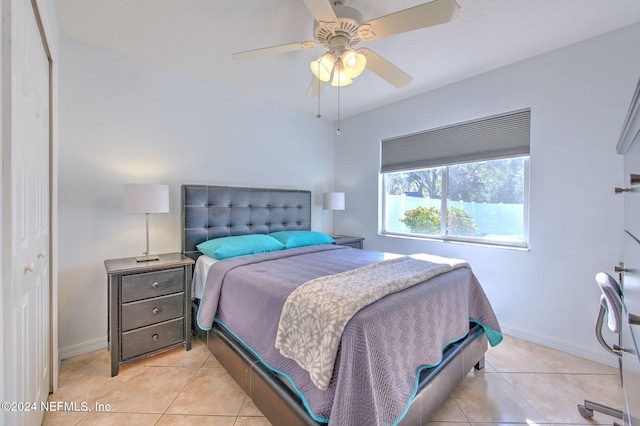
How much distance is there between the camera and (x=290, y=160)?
349 centimetres

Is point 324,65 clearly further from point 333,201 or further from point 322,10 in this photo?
point 333,201

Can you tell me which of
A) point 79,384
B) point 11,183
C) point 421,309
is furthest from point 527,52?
point 79,384

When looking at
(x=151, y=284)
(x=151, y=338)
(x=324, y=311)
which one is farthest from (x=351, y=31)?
(x=151, y=338)

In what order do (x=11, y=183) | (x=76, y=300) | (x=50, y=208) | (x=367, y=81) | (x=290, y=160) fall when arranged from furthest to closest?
(x=290, y=160) < (x=367, y=81) < (x=76, y=300) < (x=50, y=208) < (x=11, y=183)

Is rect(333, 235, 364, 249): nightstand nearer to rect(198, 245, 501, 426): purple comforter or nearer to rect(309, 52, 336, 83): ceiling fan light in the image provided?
rect(198, 245, 501, 426): purple comforter

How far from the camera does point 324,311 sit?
117cm

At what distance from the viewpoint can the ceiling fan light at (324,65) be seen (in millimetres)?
1663

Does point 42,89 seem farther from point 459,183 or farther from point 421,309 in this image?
point 459,183

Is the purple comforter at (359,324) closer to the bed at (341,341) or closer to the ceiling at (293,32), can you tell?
the bed at (341,341)

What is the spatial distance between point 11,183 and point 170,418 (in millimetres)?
1385

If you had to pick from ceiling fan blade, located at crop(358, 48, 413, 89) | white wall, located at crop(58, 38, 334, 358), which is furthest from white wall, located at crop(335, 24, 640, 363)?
white wall, located at crop(58, 38, 334, 358)

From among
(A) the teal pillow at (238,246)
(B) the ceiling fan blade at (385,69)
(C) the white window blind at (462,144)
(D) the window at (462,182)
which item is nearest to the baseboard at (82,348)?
(A) the teal pillow at (238,246)

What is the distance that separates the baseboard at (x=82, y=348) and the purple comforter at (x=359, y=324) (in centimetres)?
100

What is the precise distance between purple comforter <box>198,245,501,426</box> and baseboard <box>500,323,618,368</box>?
2.78 ft
